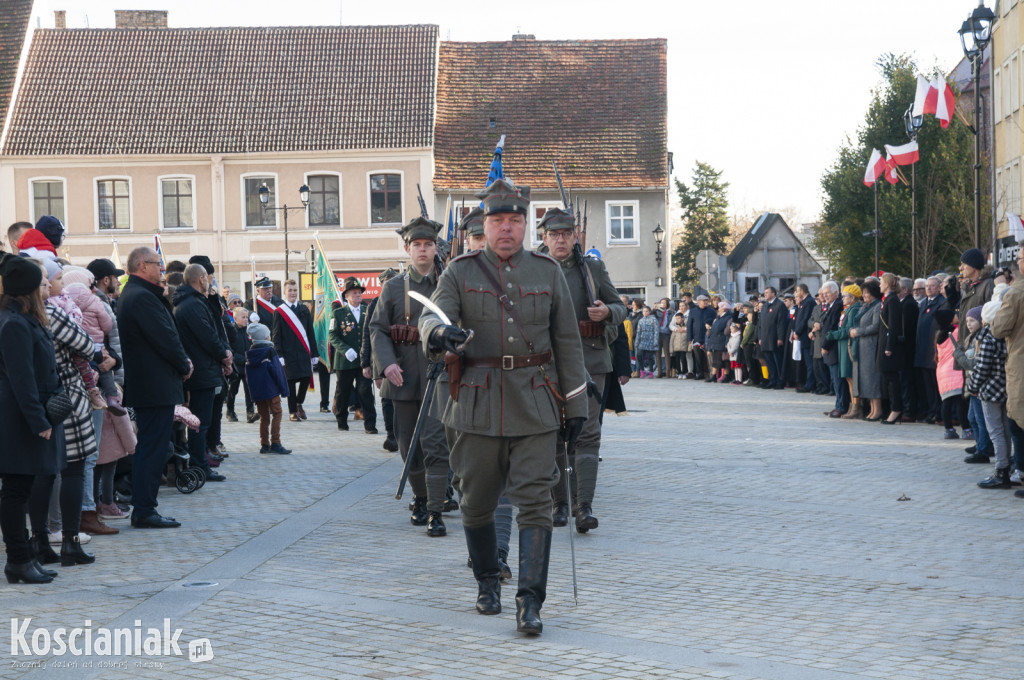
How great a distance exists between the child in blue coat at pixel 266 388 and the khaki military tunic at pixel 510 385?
27.2 feet

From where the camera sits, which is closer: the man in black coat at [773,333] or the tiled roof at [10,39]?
the man in black coat at [773,333]

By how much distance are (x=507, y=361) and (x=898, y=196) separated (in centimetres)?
4221

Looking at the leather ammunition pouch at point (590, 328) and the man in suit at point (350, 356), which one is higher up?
the leather ammunition pouch at point (590, 328)

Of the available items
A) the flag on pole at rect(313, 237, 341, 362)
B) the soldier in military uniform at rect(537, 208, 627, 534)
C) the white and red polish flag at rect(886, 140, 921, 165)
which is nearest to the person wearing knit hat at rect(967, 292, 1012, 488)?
the soldier in military uniform at rect(537, 208, 627, 534)

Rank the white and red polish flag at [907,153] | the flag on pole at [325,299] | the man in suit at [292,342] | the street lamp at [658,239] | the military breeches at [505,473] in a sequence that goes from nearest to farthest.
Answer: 1. the military breeches at [505,473]
2. the man in suit at [292,342]
3. the flag on pole at [325,299]
4. the white and red polish flag at [907,153]
5. the street lamp at [658,239]

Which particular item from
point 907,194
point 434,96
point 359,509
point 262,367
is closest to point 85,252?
point 434,96

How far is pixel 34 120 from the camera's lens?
43312 mm

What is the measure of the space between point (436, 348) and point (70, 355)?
9.96ft

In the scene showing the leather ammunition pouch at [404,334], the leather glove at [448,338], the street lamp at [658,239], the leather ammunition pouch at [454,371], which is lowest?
the leather ammunition pouch at [454,371]

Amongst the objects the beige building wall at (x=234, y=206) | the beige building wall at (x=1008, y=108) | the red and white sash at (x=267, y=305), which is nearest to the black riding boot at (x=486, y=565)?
the red and white sash at (x=267, y=305)

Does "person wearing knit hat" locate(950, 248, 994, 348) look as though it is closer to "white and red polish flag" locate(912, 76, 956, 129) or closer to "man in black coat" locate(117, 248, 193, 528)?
"man in black coat" locate(117, 248, 193, 528)

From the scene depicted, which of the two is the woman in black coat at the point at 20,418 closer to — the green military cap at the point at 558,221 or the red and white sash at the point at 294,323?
the green military cap at the point at 558,221

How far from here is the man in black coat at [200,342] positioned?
36.3 feet

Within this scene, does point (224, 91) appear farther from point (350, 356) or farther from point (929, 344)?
point (929, 344)
